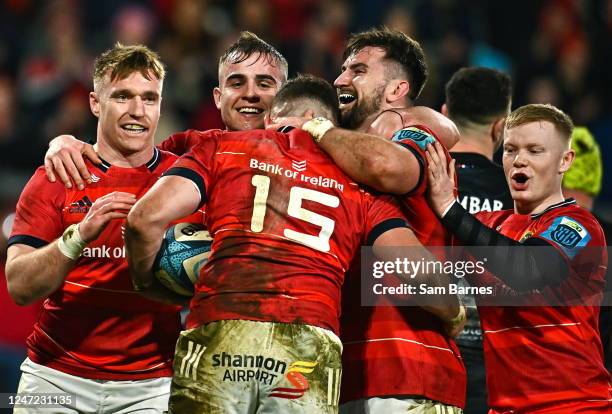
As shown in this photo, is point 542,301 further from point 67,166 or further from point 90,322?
point 67,166

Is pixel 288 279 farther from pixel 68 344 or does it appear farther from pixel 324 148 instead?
pixel 68 344

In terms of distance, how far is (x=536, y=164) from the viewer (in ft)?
15.4

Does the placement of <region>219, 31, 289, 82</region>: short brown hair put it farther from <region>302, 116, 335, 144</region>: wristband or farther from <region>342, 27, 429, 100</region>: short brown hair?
<region>302, 116, 335, 144</region>: wristband

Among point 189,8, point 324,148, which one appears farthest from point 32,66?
point 324,148

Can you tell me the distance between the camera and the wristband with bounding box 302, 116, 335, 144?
4156 mm

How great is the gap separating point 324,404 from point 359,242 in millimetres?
722

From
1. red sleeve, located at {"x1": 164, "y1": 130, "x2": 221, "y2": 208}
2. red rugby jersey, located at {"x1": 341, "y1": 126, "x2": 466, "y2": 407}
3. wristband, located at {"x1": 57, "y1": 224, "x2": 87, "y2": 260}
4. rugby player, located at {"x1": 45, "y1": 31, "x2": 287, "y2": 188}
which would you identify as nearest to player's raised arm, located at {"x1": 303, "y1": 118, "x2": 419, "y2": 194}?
red rugby jersey, located at {"x1": 341, "y1": 126, "x2": 466, "y2": 407}

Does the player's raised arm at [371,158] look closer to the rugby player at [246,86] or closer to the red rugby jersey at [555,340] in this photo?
the red rugby jersey at [555,340]

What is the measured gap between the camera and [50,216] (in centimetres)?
477

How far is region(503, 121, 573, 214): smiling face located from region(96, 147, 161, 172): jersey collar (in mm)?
1782

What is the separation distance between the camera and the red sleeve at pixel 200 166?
397cm

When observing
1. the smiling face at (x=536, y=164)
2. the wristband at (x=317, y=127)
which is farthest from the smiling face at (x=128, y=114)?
the smiling face at (x=536, y=164)

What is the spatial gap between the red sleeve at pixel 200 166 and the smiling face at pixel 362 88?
39.7 inches

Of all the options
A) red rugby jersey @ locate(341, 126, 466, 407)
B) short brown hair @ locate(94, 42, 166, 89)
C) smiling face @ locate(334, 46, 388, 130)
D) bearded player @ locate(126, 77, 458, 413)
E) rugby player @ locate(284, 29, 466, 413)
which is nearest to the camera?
bearded player @ locate(126, 77, 458, 413)
